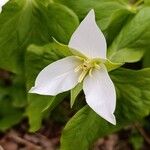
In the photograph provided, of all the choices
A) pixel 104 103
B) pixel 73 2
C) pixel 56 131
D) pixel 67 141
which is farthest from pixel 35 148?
pixel 104 103

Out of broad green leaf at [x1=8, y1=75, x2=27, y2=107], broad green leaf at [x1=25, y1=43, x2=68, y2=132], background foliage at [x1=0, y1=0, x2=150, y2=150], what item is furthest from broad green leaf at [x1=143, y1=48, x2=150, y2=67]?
broad green leaf at [x1=8, y1=75, x2=27, y2=107]

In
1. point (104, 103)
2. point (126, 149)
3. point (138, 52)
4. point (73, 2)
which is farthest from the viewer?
point (126, 149)

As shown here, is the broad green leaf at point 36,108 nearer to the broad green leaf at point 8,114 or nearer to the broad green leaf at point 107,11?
the broad green leaf at point 107,11

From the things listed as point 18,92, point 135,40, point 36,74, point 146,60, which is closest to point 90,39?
point 135,40

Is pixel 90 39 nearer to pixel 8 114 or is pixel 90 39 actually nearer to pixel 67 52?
pixel 67 52

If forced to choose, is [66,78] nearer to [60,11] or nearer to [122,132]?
[60,11]

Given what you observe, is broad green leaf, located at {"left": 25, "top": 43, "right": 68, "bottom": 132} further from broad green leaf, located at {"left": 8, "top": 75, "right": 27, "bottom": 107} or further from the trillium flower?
broad green leaf, located at {"left": 8, "top": 75, "right": 27, "bottom": 107}

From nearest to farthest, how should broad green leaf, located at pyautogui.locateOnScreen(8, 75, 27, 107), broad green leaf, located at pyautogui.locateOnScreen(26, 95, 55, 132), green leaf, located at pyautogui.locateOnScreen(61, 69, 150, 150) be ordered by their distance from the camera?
green leaf, located at pyautogui.locateOnScreen(61, 69, 150, 150) < broad green leaf, located at pyautogui.locateOnScreen(26, 95, 55, 132) < broad green leaf, located at pyautogui.locateOnScreen(8, 75, 27, 107)

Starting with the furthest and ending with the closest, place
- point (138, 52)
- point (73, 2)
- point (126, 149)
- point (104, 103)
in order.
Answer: point (126, 149) → point (73, 2) → point (138, 52) → point (104, 103)
